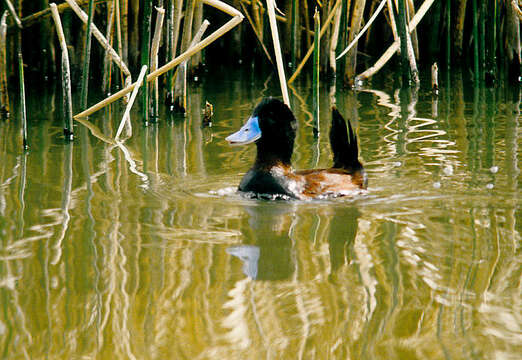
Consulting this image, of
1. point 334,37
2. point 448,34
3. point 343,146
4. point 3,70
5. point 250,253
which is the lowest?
point 250,253

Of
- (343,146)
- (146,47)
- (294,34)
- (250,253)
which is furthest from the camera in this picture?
(294,34)

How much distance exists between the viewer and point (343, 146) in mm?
4801

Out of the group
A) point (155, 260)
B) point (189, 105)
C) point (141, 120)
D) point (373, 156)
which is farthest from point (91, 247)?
point (189, 105)

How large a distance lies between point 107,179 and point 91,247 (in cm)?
137

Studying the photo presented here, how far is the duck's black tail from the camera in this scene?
4711 millimetres

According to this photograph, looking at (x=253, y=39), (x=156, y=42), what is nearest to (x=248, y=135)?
(x=156, y=42)

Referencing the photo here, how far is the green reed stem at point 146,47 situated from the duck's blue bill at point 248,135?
1.40m

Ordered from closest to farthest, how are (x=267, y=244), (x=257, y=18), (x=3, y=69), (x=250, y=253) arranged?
(x=250, y=253) → (x=267, y=244) → (x=3, y=69) → (x=257, y=18)

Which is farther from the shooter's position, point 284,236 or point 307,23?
point 307,23

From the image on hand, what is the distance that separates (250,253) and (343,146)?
1.46 meters

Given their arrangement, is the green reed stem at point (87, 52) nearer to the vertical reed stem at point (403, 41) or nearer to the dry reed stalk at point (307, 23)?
the vertical reed stem at point (403, 41)

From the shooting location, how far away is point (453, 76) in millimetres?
9250

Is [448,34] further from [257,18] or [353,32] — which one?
[257,18]

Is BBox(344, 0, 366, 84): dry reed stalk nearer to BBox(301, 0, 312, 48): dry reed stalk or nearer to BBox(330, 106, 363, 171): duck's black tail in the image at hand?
BBox(301, 0, 312, 48): dry reed stalk
